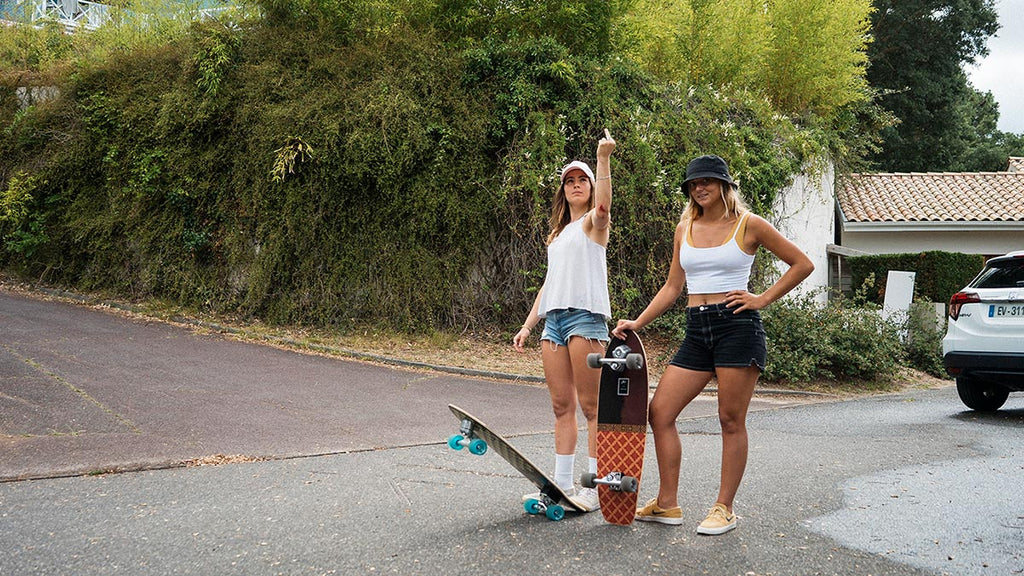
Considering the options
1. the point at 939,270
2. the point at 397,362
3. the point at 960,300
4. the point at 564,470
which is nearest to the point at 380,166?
the point at 397,362

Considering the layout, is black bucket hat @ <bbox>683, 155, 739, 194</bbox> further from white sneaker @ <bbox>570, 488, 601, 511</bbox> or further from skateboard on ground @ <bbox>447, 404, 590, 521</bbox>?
white sneaker @ <bbox>570, 488, 601, 511</bbox>

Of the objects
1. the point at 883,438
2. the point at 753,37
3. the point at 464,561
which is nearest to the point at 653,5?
the point at 753,37

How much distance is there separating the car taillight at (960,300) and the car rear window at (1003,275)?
0.16 meters

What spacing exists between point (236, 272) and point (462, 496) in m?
8.71

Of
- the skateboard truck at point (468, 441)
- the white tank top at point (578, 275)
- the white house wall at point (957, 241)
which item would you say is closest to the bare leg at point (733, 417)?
the white tank top at point (578, 275)

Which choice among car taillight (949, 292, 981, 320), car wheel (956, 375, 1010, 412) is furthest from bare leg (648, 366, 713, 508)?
car wheel (956, 375, 1010, 412)

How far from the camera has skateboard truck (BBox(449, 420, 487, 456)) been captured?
154 inches

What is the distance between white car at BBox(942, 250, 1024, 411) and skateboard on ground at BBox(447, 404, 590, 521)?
5960mm

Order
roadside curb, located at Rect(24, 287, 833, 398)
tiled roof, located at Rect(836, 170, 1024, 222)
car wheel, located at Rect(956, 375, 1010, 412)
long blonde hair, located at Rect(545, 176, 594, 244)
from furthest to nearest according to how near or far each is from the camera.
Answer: tiled roof, located at Rect(836, 170, 1024, 222) → roadside curb, located at Rect(24, 287, 833, 398) → car wheel, located at Rect(956, 375, 1010, 412) → long blonde hair, located at Rect(545, 176, 594, 244)

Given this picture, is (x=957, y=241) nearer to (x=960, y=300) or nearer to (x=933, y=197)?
(x=933, y=197)

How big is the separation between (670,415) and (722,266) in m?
0.79

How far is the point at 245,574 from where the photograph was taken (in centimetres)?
326

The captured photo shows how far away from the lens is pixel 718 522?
3871 millimetres

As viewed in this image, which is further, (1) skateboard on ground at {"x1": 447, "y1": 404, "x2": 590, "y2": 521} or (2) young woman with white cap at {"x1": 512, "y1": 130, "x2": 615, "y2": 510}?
(2) young woman with white cap at {"x1": 512, "y1": 130, "x2": 615, "y2": 510}
